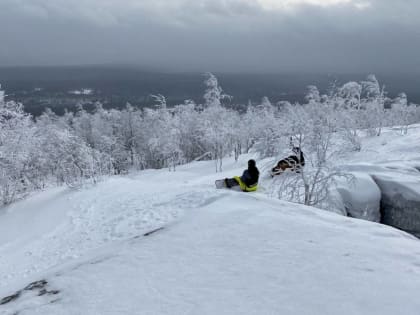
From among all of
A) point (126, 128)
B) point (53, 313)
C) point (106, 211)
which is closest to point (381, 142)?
point (106, 211)

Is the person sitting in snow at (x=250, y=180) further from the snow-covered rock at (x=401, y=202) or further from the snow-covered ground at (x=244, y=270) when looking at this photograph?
the snow-covered ground at (x=244, y=270)

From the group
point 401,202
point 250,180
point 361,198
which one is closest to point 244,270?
point 361,198

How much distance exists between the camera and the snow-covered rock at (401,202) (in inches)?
376

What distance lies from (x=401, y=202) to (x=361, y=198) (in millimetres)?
1072

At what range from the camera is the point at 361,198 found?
32.4ft

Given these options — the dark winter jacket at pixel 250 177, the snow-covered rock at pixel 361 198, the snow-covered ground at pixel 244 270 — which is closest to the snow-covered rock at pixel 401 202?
the snow-covered rock at pixel 361 198

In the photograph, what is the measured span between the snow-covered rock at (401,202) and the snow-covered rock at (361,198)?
0.22m

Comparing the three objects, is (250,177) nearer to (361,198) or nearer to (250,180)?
(250,180)

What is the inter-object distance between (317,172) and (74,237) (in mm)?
6256

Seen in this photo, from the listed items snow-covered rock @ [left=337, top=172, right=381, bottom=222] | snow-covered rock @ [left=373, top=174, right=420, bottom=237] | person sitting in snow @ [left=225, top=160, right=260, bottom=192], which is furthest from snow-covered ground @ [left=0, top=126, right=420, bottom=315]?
snow-covered rock @ [left=373, top=174, right=420, bottom=237]

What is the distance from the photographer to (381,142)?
2194cm

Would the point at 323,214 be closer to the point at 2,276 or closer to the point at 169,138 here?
the point at 2,276

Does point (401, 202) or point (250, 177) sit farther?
point (250, 177)

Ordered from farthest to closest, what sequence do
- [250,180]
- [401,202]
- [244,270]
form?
[250,180] < [401,202] < [244,270]
